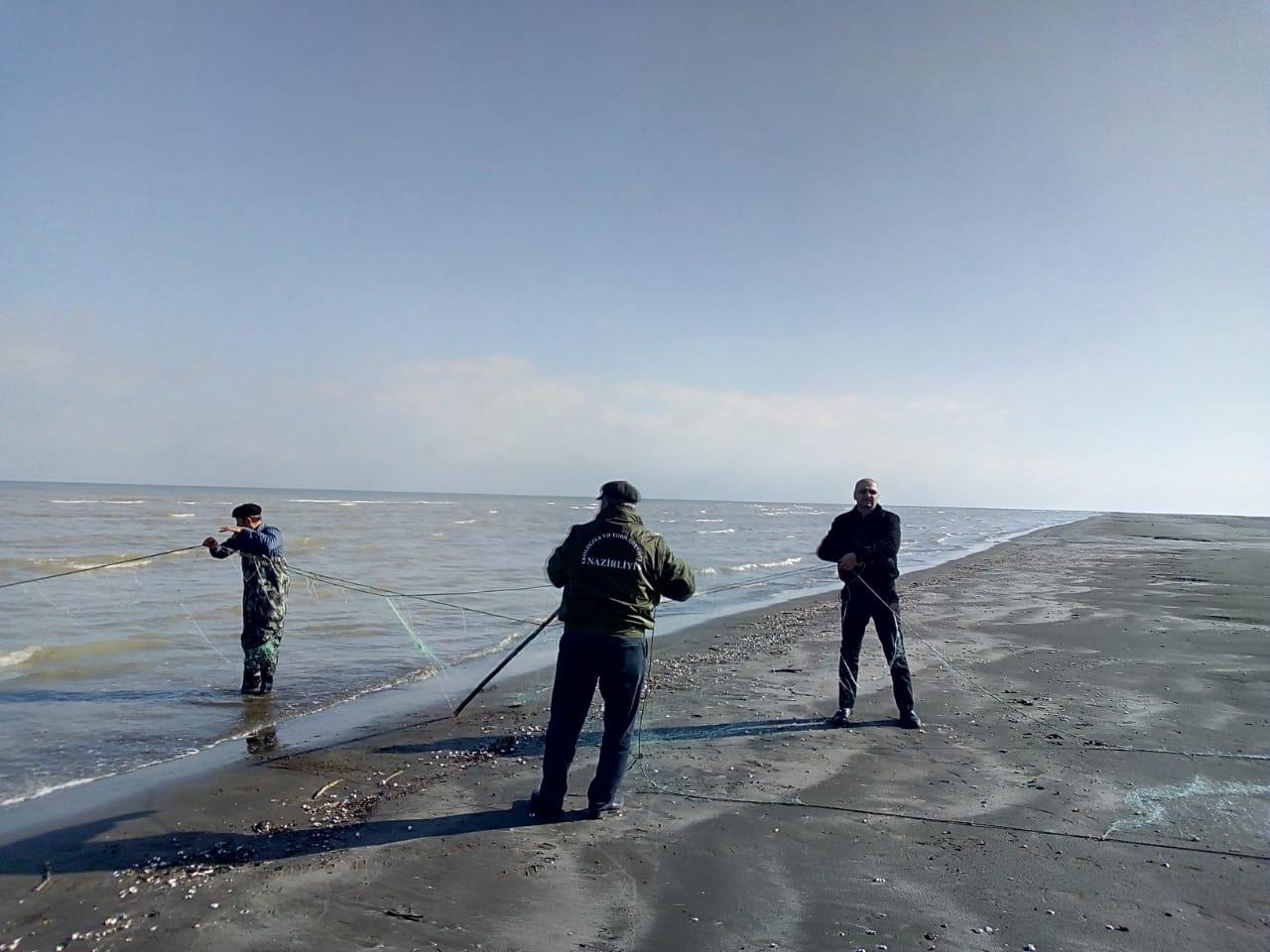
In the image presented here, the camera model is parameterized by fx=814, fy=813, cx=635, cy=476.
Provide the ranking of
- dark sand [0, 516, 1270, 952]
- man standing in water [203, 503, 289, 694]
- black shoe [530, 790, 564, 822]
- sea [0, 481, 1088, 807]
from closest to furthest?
dark sand [0, 516, 1270, 952], black shoe [530, 790, 564, 822], sea [0, 481, 1088, 807], man standing in water [203, 503, 289, 694]

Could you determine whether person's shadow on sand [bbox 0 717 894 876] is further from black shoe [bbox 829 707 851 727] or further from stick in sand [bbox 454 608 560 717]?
black shoe [bbox 829 707 851 727]

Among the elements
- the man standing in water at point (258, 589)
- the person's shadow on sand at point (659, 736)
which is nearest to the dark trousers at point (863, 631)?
the person's shadow on sand at point (659, 736)

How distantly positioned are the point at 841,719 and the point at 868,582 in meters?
1.33

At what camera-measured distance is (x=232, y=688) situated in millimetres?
9562

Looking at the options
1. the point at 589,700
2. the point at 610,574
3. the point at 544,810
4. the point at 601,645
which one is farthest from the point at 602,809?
the point at 610,574

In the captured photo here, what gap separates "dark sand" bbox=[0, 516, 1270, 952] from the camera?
3863 mm

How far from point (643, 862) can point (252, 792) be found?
3118mm

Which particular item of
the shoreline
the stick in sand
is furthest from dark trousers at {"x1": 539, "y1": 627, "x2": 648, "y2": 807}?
the shoreline

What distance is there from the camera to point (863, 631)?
24.2 ft

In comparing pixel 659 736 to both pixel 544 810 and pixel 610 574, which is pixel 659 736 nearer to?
pixel 544 810

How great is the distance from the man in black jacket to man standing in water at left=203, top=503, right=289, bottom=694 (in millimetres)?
5773

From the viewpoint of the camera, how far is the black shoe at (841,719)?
7.48 meters

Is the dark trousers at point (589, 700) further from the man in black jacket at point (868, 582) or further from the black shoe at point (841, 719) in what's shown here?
the black shoe at point (841, 719)

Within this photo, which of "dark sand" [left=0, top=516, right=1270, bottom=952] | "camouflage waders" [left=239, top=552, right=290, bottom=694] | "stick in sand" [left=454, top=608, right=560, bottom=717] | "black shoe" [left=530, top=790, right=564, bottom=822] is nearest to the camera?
"dark sand" [left=0, top=516, right=1270, bottom=952]
